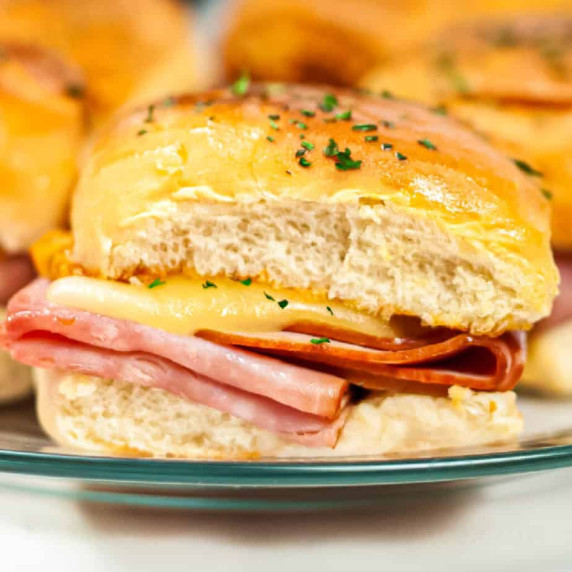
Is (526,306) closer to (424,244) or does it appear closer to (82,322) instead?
(424,244)

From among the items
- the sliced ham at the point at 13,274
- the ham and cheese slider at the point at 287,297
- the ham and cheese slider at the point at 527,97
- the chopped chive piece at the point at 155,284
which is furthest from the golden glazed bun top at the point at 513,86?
the sliced ham at the point at 13,274

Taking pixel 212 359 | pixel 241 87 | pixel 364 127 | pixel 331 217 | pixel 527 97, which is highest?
pixel 527 97

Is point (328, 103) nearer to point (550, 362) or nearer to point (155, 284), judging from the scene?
point (155, 284)

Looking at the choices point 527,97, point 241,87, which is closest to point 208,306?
point 241,87

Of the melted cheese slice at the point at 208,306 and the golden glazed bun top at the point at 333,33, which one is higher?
the golden glazed bun top at the point at 333,33

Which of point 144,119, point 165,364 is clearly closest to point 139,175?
point 144,119

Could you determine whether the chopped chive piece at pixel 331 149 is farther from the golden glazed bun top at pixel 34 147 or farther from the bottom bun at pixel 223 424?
the golden glazed bun top at pixel 34 147
